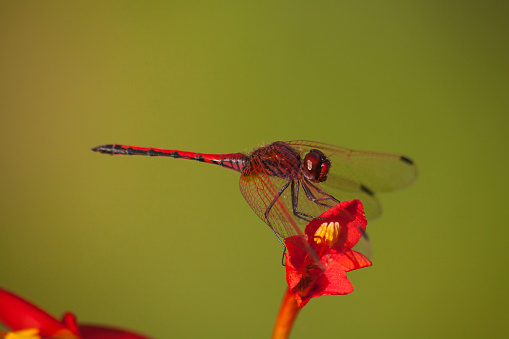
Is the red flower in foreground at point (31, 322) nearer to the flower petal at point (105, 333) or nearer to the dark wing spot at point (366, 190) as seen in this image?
the flower petal at point (105, 333)

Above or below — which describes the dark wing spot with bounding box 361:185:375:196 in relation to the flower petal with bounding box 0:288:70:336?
above

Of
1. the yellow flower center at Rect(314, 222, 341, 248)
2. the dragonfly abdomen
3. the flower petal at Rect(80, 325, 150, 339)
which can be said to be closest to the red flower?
the yellow flower center at Rect(314, 222, 341, 248)

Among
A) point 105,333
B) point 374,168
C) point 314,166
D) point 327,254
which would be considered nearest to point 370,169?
point 374,168

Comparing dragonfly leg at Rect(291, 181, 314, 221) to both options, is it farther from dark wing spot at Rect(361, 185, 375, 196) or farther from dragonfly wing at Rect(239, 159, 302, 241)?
dark wing spot at Rect(361, 185, 375, 196)

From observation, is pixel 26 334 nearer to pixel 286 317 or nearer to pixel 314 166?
pixel 286 317

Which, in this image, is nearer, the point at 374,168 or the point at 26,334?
the point at 26,334

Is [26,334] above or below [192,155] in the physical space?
below
